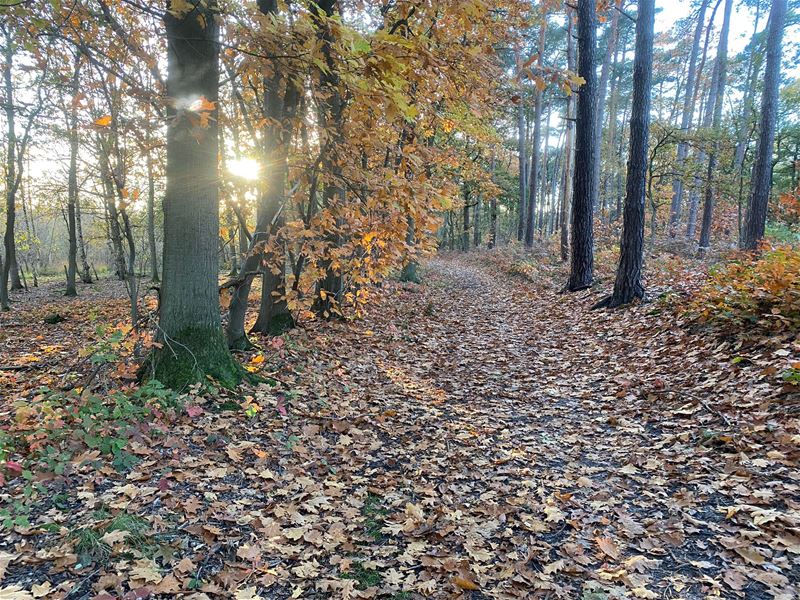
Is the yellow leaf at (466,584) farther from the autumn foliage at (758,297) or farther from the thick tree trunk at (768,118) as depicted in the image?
the thick tree trunk at (768,118)

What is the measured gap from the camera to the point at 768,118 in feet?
38.3

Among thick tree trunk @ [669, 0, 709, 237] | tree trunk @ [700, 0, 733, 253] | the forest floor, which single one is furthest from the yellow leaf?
tree trunk @ [700, 0, 733, 253]

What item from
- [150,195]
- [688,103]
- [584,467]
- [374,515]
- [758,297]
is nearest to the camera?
[374,515]

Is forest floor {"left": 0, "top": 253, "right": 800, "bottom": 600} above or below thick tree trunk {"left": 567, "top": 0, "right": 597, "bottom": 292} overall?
below

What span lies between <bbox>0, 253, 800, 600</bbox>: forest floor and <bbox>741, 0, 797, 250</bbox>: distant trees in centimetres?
804

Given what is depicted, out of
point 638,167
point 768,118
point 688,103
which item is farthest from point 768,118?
point 688,103

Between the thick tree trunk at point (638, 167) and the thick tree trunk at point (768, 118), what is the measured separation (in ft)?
15.0

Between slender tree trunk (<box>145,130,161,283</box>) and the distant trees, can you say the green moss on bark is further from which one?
the distant trees

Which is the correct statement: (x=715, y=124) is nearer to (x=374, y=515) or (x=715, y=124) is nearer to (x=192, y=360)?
(x=374, y=515)

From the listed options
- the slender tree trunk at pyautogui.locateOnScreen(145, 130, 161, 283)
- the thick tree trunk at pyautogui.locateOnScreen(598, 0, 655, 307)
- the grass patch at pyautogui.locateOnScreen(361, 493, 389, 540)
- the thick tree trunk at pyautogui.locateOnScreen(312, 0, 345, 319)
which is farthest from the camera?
the thick tree trunk at pyautogui.locateOnScreen(598, 0, 655, 307)

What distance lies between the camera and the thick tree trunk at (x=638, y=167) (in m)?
9.21

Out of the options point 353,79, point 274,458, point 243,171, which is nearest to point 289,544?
point 274,458

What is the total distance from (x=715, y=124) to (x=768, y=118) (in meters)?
6.55

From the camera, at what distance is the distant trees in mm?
11578
